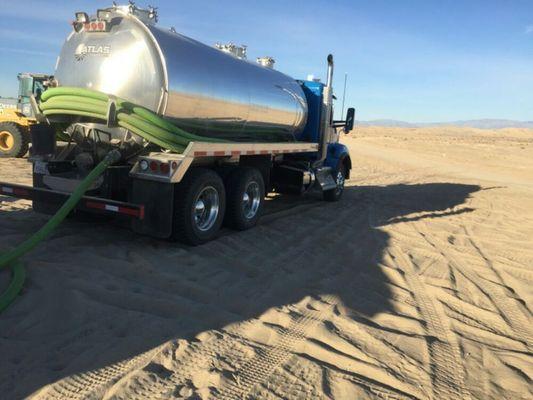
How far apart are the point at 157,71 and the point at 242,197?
2455mm

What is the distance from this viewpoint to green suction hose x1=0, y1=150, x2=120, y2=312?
13.7 ft

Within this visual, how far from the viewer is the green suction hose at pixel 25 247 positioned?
418 cm

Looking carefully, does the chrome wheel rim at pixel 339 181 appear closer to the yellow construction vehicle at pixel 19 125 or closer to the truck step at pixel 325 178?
the truck step at pixel 325 178

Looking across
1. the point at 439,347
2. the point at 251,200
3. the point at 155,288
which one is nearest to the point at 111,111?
the point at 155,288

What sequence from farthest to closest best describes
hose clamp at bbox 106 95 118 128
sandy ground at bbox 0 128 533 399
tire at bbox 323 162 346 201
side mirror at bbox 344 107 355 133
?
1. side mirror at bbox 344 107 355 133
2. tire at bbox 323 162 346 201
3. hose clamp at bbox 106 95 118 128
4. sandy ground at bbox 0 128 533 399

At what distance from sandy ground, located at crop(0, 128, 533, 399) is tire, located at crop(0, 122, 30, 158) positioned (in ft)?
29.6

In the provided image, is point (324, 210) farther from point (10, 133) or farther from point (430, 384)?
point (10, 133)

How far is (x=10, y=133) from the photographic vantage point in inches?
640

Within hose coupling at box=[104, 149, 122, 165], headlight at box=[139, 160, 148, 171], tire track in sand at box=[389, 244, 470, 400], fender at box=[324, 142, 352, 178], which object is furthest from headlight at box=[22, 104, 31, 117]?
tire track in sand at box=[389, 244, 470, 400]

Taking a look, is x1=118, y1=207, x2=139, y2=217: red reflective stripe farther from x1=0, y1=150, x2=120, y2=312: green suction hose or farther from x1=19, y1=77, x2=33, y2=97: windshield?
x1=19, y1=77, x2=33, y2=97: windshield

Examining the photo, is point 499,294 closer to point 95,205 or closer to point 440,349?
point 440,349

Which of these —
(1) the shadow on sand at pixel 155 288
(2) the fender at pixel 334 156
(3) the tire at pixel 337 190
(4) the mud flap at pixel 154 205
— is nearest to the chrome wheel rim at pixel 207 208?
(1) the shadow on sand at pixel 155 288

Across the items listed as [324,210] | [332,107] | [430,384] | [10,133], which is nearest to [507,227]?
[324,210]

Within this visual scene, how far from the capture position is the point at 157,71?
19.5ft
